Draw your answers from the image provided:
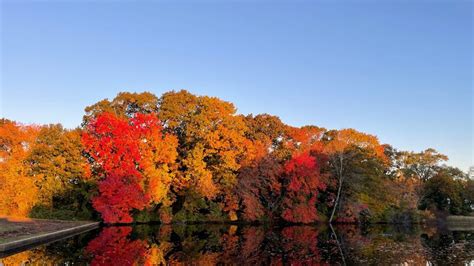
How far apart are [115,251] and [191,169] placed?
21.5 metres

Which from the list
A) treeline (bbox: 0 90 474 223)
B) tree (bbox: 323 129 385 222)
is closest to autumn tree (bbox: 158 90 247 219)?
treeline (bbox: 0 90 474 223)

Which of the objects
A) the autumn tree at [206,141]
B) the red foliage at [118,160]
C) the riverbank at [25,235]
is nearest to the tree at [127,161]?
the red foliage at [118,160]

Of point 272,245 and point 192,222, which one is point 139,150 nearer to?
point 192,222

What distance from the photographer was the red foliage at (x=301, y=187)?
4253cm

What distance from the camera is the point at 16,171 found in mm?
35875

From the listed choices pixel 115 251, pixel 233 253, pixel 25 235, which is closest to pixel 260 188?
pixel 233 253

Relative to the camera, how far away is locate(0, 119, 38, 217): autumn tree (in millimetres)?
35406

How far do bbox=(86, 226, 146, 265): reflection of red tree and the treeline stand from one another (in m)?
13.2

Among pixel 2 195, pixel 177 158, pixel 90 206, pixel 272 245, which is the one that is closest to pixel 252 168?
pixel 177 158

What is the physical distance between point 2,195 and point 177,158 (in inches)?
629

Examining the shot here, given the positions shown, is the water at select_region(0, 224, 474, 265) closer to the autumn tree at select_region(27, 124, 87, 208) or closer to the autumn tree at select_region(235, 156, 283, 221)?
the autumn tree at select_region(27, 124, 87, 208)

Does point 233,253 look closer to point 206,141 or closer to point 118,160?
point 118,160

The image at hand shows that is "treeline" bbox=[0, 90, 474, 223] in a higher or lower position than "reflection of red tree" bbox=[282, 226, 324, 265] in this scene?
higher

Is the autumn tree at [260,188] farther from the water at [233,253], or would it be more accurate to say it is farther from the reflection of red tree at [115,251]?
the reflection of red tree at [115,251]
